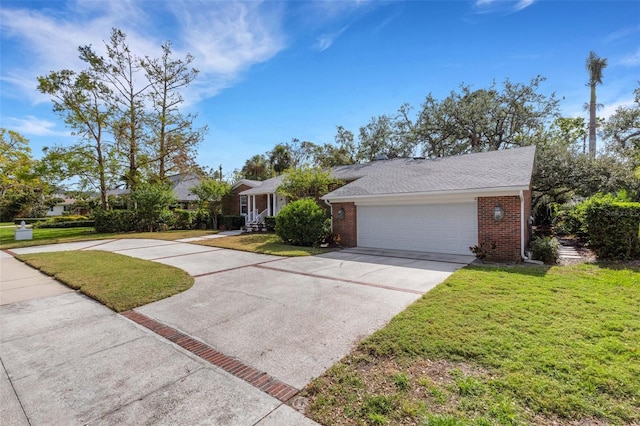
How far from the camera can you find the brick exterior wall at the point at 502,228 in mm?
8961

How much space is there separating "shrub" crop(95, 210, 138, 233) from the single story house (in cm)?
1600

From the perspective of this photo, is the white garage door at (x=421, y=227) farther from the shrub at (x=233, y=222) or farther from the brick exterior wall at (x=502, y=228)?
the shrub at (x=233, y=222)

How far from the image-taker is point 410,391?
9.29 ft

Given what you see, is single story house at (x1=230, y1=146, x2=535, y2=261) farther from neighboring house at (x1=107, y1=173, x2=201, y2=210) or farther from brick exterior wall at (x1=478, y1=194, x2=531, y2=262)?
neighboring house at (x1=107, y1=173, x2=201, y2=210)

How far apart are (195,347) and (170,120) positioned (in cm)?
2539

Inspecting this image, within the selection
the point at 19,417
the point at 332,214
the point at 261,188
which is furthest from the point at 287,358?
the point at 261,188

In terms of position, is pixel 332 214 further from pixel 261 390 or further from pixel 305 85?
pixel 261 390

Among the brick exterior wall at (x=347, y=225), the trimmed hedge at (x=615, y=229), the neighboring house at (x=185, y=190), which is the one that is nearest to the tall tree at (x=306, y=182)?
the brick exterior wall at (x=347, y=225)

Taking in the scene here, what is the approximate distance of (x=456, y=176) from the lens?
36.7ft

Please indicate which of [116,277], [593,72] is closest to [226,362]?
[116,277]

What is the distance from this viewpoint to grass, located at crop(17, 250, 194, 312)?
233 inches

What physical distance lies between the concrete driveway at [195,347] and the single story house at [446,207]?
3559 millimetres

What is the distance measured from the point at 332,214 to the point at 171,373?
35.6 feet

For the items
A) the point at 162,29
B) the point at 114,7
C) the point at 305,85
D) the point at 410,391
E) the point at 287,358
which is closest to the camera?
the point at 410,391
